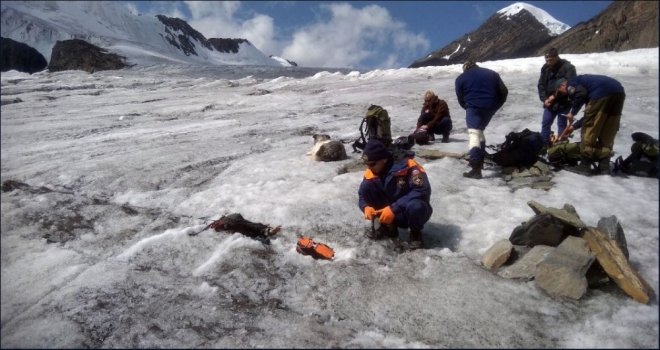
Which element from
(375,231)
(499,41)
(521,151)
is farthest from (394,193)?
(499,41)

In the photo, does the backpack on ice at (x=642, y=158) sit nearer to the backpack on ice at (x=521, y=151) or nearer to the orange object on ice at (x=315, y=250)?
the backpack on ice at (x=521, y=151)

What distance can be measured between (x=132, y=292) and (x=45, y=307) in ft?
2.01

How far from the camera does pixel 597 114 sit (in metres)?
6.16

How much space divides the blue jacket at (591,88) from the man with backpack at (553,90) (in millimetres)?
1086

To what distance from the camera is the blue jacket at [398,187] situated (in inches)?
180

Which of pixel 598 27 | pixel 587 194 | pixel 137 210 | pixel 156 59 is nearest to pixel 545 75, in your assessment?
pixel 587 194

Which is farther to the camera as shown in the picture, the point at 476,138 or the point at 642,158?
the point at 476,138

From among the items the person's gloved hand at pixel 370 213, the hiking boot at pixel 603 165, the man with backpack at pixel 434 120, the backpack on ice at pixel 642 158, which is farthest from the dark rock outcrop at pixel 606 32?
the person's gloved hand at pixel 370 213

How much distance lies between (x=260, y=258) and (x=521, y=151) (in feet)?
14.6

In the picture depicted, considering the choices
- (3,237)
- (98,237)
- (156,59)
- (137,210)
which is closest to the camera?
(3,237)

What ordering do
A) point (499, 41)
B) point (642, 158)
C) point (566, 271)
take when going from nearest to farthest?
1. point (566, 271)
2. point (642, 158)
3. point (499, 41)

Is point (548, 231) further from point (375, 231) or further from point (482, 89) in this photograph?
point (482, 89)

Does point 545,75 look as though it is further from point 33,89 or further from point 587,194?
point 33,89

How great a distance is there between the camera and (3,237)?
2.43 meters
